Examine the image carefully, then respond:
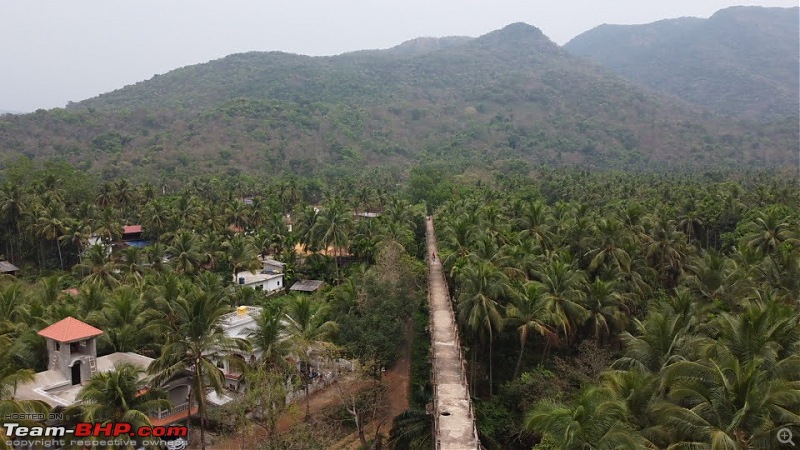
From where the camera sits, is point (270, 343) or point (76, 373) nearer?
point (76, 373)

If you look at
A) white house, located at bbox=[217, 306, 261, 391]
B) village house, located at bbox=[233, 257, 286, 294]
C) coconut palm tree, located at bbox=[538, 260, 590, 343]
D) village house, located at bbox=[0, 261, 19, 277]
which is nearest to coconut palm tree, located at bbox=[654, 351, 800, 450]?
coconut palm tree, located at bbox=[538, 260, 590, 343]

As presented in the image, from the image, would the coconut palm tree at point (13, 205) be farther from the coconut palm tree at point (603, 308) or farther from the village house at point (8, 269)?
the coconut palm tree at point (603, 308)

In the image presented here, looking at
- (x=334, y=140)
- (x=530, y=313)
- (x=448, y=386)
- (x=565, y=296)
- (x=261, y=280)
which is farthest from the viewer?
(x=334, y=140)

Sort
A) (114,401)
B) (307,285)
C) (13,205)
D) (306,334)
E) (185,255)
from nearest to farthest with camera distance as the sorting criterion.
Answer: (114,401) < (306,334) < (185,255) < (307,285) < (13,205)

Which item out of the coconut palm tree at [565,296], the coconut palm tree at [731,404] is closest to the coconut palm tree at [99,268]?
the coconut palm tree at [565,296]

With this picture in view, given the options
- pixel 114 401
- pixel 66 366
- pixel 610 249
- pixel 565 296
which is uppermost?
pixel 114 401

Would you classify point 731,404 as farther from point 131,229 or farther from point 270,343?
point 131,229

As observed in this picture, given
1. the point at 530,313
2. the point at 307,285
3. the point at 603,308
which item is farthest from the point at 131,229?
A: the point at 603,308
